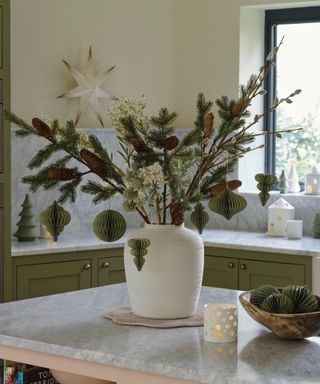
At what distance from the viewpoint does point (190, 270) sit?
2.61 meters

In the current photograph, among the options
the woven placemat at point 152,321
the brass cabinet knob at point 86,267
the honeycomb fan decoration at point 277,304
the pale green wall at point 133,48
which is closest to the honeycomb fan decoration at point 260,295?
the honeycomb fan decoration at point 277,304

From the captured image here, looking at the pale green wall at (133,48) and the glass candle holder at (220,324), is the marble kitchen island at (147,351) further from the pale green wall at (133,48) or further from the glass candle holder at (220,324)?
the pale green wall at (133,48)

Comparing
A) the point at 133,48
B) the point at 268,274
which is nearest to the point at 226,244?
the point at 268,274

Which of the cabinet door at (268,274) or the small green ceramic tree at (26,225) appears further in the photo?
the small green ceramic tree at (26,225)

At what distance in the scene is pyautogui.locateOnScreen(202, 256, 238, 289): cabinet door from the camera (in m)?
4.86

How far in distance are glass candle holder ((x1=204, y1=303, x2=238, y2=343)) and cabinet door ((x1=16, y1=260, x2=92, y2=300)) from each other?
230cm

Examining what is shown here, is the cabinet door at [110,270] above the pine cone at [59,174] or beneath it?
beneath

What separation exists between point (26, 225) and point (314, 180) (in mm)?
1908

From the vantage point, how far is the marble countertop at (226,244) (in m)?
4.59

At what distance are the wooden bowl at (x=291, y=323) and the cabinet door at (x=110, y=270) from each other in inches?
99.1

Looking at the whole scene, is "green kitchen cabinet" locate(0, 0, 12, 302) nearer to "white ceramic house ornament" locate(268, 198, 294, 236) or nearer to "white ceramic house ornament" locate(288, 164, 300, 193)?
"white ceramic house ornament" locate(268, 198, 294, 236)

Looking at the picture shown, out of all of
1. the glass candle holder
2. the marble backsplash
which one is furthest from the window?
the glass candle holder

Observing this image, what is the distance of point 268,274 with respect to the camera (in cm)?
473

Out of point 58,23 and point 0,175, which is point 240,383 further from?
point 58,23
